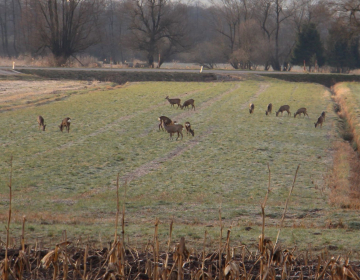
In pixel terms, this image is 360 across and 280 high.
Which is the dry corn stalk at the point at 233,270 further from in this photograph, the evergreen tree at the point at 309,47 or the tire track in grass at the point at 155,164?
the evergreen tree at the point at 309,47

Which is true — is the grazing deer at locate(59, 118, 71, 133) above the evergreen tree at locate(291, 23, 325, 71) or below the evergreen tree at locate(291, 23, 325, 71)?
below

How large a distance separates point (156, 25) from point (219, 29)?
603 inches

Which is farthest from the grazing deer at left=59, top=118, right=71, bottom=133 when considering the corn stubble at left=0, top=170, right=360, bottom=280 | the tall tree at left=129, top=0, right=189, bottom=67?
the tall tree at left=129, top=0, right=189, bottom=67

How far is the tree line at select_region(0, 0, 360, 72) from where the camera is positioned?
5900 cm

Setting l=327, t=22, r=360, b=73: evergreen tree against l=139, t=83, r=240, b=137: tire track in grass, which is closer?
l=139, t=83, r=240, b=137: tire track in grass

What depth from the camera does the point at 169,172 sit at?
14.5 metres

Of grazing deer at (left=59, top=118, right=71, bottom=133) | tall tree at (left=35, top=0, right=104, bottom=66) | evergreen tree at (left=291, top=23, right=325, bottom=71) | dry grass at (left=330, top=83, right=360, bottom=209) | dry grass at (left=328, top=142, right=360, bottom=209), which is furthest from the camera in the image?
evergreen tree at (left=291, top=23, right=325, bottom=71)

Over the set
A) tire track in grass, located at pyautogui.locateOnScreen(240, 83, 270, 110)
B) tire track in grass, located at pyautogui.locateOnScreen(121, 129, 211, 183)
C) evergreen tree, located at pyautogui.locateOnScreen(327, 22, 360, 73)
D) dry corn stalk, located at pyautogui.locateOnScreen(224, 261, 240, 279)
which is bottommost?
tire track in grass, located at pyautogui.locateOnScreen(121, 129, 211, 183)

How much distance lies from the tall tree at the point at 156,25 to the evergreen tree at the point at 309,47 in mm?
16320

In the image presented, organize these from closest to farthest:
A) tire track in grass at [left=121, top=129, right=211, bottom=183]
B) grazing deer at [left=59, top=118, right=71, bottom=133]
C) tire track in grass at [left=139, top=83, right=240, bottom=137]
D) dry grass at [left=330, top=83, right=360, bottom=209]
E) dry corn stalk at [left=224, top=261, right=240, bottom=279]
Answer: dry corn stalk at [left=224, top=261, right=240, bottom=279] < dry grass at [left=330, top=83, right=360, bottom=209] < tire track in grass at [left=121, top=129, right=211, bottom=183] < grazing deer at [left=59, top=118, right=71, bottom=133] < tire track in grass at [left=139, top=83, right=240, bottom=137]

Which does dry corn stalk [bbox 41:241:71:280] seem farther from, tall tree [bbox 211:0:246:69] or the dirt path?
tall tree [bbox 211:0:246:69]

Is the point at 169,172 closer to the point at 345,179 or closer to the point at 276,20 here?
the point at 345,179

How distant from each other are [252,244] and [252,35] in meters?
68.2

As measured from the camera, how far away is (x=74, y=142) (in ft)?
60.6
